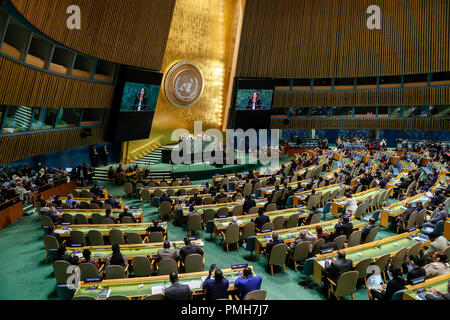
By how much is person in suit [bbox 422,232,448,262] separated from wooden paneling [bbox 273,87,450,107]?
66.7 ft

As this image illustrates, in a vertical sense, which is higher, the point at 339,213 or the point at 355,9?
the point at 355,9

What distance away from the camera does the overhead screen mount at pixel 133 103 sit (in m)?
16.8

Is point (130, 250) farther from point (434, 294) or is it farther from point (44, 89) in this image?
point (44, 89)

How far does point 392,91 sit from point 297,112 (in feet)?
24.9

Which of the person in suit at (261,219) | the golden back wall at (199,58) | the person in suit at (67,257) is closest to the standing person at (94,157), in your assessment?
the golden back wall at (199,58)

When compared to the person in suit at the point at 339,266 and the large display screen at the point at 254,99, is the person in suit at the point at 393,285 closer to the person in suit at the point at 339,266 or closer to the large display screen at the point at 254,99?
the person in suit at the point at 339,266

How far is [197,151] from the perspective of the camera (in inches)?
839

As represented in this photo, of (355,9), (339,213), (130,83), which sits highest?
(355,9)

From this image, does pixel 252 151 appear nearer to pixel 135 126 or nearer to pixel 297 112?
pixel 297 112

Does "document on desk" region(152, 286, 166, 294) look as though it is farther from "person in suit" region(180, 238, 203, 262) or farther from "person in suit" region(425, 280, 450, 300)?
"person in suit" region(425, 280, 450, 300)

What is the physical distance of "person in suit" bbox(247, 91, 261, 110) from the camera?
2392 cm

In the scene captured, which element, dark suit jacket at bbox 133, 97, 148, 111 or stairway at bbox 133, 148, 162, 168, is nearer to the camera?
dark suit jacket at bbox 133, 97, 148, 111

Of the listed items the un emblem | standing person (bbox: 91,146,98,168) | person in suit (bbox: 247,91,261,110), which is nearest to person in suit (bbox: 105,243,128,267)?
standing person (bbox: 91,146,98,168)
